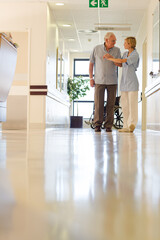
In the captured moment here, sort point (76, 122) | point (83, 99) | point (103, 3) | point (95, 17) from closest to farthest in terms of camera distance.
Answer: point (103, 3) → point (95, 17) → point (76, 122) → point (83, 99)

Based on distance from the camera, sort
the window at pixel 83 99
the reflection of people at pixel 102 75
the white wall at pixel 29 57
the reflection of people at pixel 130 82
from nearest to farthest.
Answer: the reflection of people at pixel 130 82 → the reflection of people at pixel 102 75 → the white wall at pixel 29 57 → the window at pixel 83 99

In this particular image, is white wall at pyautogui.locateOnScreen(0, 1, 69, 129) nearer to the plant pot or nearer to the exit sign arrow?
the exit sign arrow

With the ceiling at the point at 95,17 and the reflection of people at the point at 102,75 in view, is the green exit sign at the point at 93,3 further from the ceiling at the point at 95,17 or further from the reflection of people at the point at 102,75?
the reflection of people at the point at 102,75

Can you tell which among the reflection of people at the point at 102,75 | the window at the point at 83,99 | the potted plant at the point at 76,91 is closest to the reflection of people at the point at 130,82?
the reflection of people at the point at 102,75

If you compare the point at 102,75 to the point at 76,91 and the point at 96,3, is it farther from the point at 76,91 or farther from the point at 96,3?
the point at 76,91

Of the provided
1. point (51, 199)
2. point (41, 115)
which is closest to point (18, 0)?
point (41, 115)

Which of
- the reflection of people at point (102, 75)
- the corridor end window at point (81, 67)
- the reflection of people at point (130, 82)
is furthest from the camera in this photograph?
the corridor end window at point (81, 67)

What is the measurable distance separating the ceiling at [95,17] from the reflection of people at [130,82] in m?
2.73

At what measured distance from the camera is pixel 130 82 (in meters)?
4.91

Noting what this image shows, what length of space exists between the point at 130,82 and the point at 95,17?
14.8ft

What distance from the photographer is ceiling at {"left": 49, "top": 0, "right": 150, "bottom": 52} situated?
780 centimetres

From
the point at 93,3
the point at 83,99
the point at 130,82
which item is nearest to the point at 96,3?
the point at 93,3

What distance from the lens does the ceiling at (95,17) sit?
780cm

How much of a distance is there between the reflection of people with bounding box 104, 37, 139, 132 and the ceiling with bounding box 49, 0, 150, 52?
2.73 m
